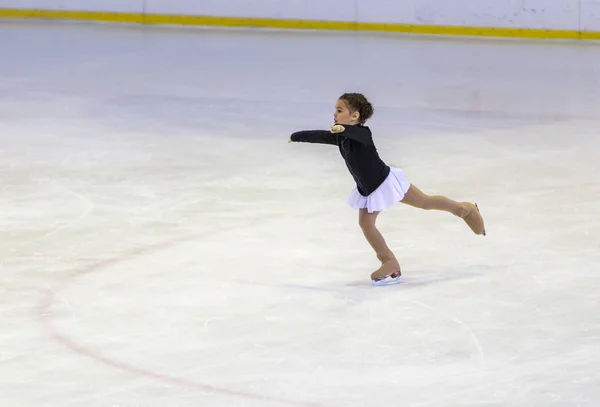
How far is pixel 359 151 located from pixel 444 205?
0.52 meters

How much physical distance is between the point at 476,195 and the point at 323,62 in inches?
233

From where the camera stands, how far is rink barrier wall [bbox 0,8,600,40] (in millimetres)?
14227

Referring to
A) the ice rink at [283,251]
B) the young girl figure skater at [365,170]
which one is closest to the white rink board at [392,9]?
the ice rink at [283,251]

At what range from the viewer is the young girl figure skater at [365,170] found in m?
4.70

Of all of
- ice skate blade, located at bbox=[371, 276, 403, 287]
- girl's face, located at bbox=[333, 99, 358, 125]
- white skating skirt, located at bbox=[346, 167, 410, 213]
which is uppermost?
girl's face, located at bbox=[333, 99, 358, 125]

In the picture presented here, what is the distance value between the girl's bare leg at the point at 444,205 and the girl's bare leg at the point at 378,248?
17 cm

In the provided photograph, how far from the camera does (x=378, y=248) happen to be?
488 cm

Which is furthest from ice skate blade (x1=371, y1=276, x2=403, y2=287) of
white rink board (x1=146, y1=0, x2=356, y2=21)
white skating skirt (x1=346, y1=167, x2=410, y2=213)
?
white rink board (x1=146, y1=0, x2=356, y2=21)

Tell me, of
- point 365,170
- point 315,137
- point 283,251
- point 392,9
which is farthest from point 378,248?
point 392,9

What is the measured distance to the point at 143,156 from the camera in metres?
7.59

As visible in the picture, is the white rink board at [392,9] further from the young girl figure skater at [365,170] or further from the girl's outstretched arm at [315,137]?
the girl's outstretched arm at [315,137]

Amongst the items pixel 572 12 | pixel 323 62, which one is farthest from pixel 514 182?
pixel 572 12

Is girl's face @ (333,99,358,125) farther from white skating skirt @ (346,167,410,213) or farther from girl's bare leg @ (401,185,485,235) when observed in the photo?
girl's bare leg @ (401,185,485,235)

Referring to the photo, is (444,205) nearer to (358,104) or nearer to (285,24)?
(358,104)
